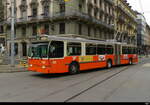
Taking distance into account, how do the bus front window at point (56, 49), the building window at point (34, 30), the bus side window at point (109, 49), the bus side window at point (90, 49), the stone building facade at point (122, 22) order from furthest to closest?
1. the stone building facade at point (122, 22)
2. the building window at point (34, 30)
3. the bus side window at point (109, 49)
4. the bus side window at point (90, 49)
5. the bus front window at point (56, 49)

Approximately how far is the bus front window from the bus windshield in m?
0.33

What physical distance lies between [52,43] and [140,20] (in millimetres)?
76844

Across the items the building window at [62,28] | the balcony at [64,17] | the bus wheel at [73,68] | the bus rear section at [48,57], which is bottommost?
the bus wheel at [73,68]

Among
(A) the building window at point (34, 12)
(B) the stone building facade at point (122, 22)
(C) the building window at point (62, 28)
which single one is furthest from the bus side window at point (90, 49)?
(B) the stone building facade at point (122, 22)

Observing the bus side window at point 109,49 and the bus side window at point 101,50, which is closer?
the bus side window at point 101,50

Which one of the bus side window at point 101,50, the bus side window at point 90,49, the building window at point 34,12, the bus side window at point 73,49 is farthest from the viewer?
the building window at point 34,12

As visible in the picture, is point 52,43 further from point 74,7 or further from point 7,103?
point 74,7

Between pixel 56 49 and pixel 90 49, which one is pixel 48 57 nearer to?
pixel 56 49

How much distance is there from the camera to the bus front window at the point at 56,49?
1003cm

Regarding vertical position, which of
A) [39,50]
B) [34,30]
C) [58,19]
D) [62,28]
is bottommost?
[39,50]

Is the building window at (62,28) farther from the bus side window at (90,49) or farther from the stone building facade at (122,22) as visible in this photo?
the stone building facade at (122,22)

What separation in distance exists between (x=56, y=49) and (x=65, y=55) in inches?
34.8

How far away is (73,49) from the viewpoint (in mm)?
11633

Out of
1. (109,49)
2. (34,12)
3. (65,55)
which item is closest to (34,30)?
(34,12)
